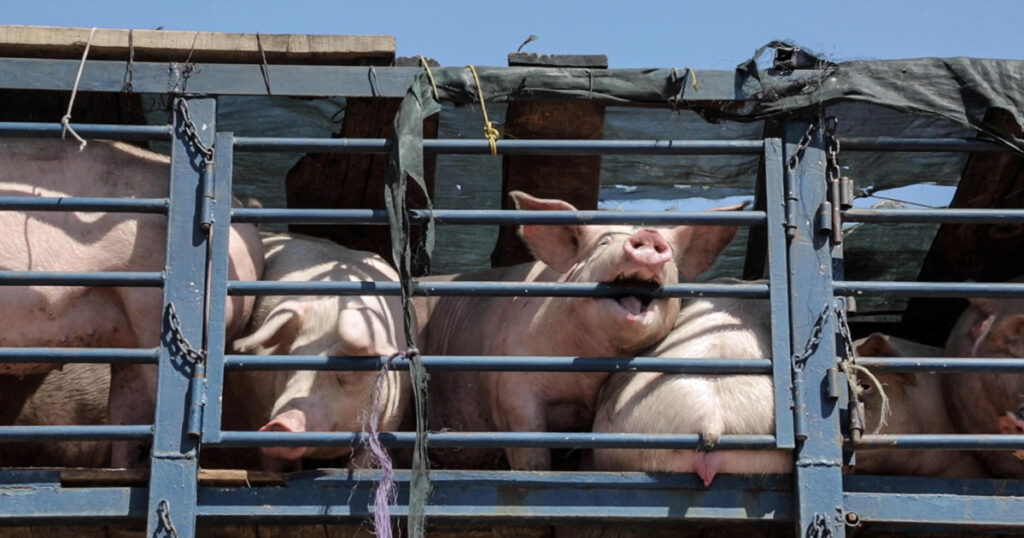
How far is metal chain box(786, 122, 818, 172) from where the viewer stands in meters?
5.66

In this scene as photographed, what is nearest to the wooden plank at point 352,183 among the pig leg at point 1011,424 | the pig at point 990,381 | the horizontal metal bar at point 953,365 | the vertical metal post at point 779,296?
the vertical metal post at point 779,296

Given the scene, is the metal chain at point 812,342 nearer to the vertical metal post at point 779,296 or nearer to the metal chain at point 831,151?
the vertical metal post at point 779,296

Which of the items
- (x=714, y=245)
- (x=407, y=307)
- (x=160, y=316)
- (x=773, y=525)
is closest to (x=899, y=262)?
(x=714, y=245)

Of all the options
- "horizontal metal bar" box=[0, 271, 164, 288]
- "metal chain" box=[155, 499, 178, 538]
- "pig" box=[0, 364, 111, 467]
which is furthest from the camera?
"pig" box=[0, 364, 111, 467]

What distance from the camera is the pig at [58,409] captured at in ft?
21.8

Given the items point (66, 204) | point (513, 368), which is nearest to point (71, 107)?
point (66, 204)

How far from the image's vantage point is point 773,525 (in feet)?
17.6

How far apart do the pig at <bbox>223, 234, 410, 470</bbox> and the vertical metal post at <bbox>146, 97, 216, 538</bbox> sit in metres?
0.41

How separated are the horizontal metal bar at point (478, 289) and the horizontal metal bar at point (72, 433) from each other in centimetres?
62

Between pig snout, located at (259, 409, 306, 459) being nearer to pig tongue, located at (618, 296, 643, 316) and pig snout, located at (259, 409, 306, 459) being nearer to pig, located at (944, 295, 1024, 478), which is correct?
pig tongue, located at (618, 296, 643, 316)

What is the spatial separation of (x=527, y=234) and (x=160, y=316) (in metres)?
1.59

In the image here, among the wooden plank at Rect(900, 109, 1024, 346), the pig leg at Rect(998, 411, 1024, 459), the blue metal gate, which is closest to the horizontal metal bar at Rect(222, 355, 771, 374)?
the blue metal gate

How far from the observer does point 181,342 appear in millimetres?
5371

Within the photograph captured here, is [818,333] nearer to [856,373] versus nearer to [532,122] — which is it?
[856,373]
